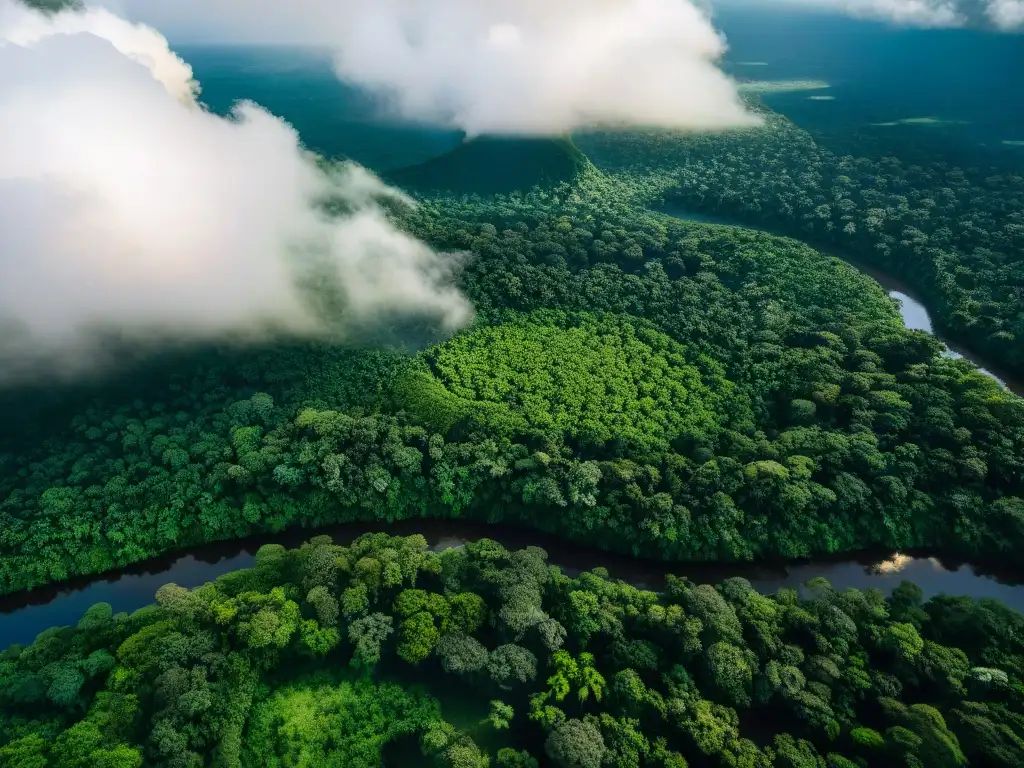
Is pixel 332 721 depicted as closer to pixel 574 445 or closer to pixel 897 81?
pixel 574 445

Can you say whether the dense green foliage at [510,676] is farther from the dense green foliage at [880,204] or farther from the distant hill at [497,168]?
the distant hill at [497,168]

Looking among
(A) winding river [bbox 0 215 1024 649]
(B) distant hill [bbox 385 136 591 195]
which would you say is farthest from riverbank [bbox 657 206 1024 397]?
(A) winding river [bbox 0 215 1024 649]

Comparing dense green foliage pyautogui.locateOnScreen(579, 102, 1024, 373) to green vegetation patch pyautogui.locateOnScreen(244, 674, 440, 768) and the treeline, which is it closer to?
the treeline

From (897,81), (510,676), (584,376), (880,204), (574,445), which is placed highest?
(897,81)

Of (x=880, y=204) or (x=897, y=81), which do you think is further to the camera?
(x=897, y=81)

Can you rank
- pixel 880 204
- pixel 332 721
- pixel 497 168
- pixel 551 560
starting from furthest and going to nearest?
pixel 497 168, pixel 880 204, pixel 551 560, pixel 332 721

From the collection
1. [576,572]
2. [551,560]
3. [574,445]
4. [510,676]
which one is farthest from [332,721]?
[574,445]
